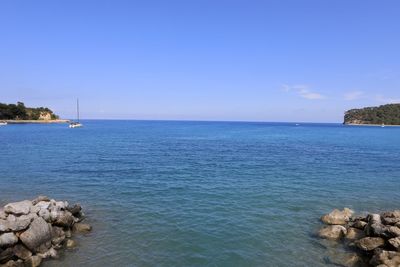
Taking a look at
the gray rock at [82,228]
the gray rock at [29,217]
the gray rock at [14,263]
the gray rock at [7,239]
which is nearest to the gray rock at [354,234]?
the gray rock at [82,228]

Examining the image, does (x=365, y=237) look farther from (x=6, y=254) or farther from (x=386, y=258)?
(x=6, y=254)

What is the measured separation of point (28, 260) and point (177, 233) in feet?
27.6

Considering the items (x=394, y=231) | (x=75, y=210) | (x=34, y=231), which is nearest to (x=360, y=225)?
(x=394, y=231)

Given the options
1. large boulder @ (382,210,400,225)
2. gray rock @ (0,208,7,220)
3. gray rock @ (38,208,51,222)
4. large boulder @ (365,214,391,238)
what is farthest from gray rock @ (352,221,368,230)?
gray rock @ (0,208,7,220)

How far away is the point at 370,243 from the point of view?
19.4 meters

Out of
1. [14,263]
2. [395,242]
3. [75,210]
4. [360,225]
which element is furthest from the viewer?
[75,210]

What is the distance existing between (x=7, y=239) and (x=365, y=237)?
1959cm

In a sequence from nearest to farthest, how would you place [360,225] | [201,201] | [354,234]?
[354,234] → [360,225] → [201,201]

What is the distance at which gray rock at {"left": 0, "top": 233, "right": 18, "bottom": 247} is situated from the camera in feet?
56.7

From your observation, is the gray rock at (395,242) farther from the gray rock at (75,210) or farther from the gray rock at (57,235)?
the gray rock at (75,210)

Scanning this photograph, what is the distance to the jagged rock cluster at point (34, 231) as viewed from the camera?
57.3 ft

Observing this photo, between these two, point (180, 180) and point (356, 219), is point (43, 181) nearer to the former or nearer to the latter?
point (180, 180)

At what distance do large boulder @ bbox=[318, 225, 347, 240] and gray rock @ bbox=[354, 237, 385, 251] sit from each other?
1999 mm

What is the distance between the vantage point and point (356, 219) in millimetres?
23625
